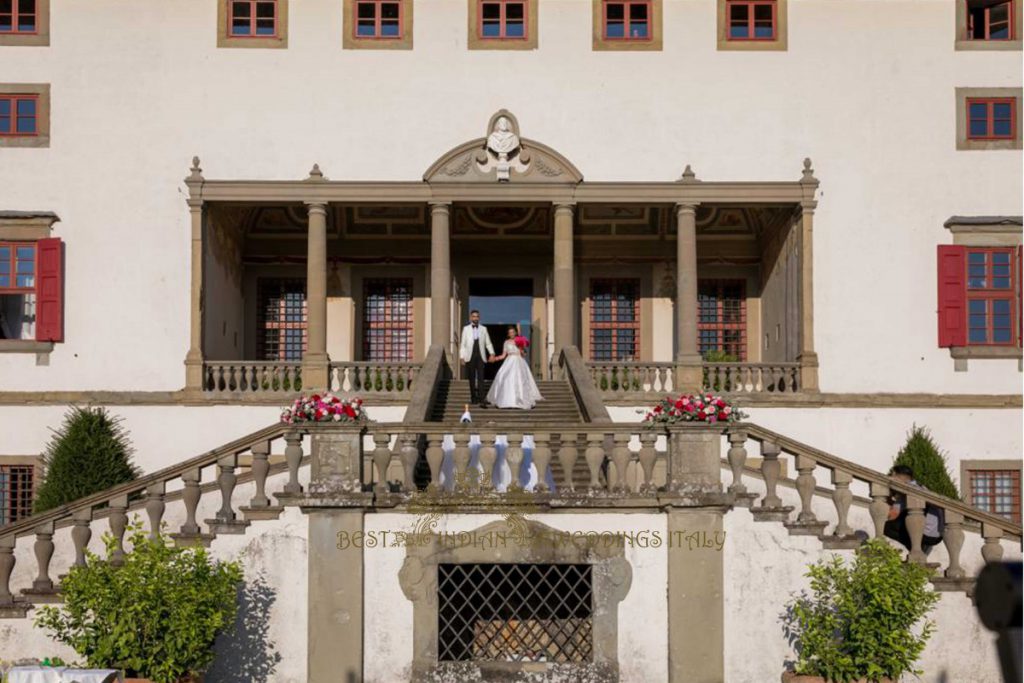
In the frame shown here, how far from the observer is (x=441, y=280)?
72.8 ft

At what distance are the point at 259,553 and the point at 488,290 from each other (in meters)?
14.3

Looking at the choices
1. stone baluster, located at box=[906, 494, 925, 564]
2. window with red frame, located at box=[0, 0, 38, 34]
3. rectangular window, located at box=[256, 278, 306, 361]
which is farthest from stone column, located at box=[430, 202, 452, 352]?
stone baluster, located at box=[906, 494, 925, 564]

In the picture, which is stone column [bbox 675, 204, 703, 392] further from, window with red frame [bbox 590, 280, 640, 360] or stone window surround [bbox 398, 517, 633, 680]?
stone window surround [bbox 398, 517, 633, 680]

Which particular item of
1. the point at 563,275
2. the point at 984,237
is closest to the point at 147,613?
the point at 563,275

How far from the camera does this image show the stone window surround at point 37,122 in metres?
22.2

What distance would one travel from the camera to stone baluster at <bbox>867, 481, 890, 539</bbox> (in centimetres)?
1283

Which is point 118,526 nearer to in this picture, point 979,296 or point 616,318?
point 616,318

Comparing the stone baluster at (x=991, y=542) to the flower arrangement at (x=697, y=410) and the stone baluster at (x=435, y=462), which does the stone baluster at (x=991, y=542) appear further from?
the stone baluster at (x=435, y=462)

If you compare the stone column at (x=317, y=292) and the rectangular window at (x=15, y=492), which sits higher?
the stone column at (x=317, y=292)

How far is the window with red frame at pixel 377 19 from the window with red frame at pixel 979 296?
1072 centimetres

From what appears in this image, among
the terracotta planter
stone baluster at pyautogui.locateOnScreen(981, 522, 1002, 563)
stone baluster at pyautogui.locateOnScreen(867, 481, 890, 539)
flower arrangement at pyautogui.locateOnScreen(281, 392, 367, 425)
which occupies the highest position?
flower arrangement at pyautogui.locateOnScreen(281, 392, 367, 425)

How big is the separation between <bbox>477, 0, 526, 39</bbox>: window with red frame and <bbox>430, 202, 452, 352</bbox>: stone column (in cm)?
335

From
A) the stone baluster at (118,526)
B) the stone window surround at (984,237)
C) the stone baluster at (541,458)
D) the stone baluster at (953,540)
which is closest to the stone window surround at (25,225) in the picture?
the stone baluster at (118,526)

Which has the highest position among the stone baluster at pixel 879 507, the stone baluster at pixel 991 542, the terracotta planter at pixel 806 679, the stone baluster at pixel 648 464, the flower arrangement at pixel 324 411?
the flower arrangement at pixel 324 411
